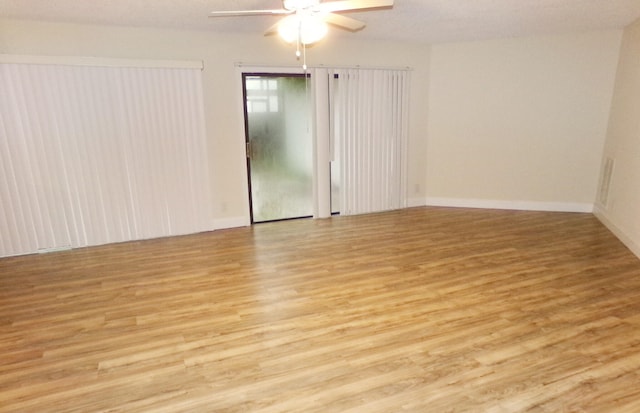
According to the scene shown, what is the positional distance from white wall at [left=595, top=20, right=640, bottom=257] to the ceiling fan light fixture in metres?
3.61

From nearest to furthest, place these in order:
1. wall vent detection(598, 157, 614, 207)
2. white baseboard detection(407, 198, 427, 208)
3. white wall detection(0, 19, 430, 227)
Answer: white wall detection(0, 19, 430, 227), wall vent detection(598, 157, 614, 207), white baseboard detection(407, 198, 427, 208)

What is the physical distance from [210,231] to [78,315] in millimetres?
2113

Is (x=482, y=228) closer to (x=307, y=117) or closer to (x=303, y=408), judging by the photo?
(x=307, y=117)

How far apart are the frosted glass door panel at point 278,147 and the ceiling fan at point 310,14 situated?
5.47 ft

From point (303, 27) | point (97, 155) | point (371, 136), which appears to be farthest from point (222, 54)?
point (371, 136)

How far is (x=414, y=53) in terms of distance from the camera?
546 cm

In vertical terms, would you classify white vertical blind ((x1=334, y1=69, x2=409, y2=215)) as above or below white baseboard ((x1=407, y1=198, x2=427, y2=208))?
above

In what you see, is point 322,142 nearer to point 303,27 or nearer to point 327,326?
point 303,27

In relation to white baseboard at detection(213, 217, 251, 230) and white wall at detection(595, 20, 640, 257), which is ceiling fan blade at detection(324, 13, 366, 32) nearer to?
white baseboard at detection(213, 217, 251, 230)

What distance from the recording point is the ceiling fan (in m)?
2.67

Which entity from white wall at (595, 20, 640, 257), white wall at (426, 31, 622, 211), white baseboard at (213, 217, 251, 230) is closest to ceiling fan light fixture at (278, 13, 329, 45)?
white baseboard at (213, 217, 251, 230)

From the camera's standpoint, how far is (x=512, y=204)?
572 centimetres

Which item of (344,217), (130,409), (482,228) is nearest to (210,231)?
(344,217)

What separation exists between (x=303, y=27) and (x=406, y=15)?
145 centimetres
